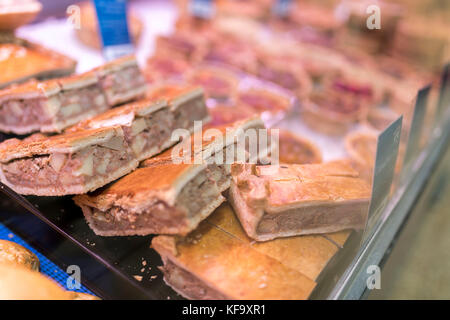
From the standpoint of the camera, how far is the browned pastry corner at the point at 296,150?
9.24ft

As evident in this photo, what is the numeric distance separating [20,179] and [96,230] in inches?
21.9

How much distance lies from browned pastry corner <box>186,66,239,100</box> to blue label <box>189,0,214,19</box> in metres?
1.38

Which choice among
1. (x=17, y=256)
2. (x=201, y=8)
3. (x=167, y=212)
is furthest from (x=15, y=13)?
(x=167, y=212)

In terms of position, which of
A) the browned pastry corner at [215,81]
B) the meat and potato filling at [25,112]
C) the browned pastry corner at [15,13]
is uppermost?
the browned pastry corner at [15,13]

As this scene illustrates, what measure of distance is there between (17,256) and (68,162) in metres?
0.63

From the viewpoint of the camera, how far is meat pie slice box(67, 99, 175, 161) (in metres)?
2.09

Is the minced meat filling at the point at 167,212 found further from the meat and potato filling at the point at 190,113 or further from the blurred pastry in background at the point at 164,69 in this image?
the blurred pastry in background at the point at 164,69

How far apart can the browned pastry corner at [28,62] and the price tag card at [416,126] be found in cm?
284

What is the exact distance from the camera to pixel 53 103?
7.56 feet

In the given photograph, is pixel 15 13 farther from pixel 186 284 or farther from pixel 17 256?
pixel 186 284

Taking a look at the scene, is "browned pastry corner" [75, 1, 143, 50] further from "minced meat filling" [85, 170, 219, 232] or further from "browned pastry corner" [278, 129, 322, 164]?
"minced meat filling" [85, 170, 219, 232]

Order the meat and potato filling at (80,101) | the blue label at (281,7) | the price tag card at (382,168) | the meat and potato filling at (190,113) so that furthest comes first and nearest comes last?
the blue label at (281,7) < the meat and potato filling at (190,113) < the meat and potato filling at (80,101) < the price tag card at (382,168)

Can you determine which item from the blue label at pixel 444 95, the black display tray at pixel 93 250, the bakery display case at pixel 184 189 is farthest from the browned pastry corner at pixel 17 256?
the blue label at pixel 444 95

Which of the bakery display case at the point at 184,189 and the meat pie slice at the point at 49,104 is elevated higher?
the meat pie slice at the point at 49,104
